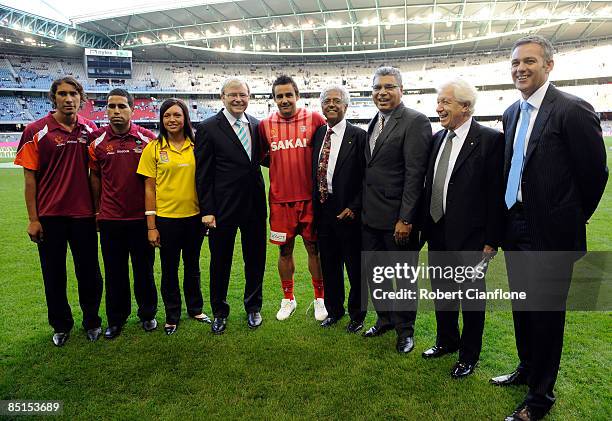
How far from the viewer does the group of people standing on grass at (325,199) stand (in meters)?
2.37

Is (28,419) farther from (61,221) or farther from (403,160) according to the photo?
(403,160)

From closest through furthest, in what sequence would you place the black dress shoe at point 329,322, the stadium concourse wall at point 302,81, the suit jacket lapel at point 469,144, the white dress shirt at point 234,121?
the suit jacket lapel at point 469,144
the white dress shirt at point 234,121
the black dress shoe at point 329,322
the stadium concourse wall at point 302,81

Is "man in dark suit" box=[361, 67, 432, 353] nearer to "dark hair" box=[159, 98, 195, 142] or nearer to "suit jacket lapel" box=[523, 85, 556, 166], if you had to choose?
"suit jacket lapel" box=[523, 85, 556, 166]

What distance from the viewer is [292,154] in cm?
364

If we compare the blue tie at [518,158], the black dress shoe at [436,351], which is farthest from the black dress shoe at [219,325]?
the blue tie at [518,158]

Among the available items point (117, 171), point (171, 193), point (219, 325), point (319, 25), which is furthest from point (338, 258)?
point (319, 25)

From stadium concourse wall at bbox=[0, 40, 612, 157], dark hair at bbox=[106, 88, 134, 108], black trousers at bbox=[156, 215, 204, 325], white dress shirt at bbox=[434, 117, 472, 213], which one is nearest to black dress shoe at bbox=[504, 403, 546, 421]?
white dress shirt at bbox=[434, 117, 472, 213]

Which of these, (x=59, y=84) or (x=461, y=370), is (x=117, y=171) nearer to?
(x=59, y=84)

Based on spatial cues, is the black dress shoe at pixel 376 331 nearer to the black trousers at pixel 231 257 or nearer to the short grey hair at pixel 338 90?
the black trousers at pixel 231 257

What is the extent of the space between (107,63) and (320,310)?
146 ft

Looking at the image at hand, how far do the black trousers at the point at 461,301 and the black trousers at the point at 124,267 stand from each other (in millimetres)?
2450

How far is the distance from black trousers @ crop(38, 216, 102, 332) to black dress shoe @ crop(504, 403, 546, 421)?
10.8 ft

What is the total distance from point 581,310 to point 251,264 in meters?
3.15

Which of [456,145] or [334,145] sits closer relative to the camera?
[456,145]
